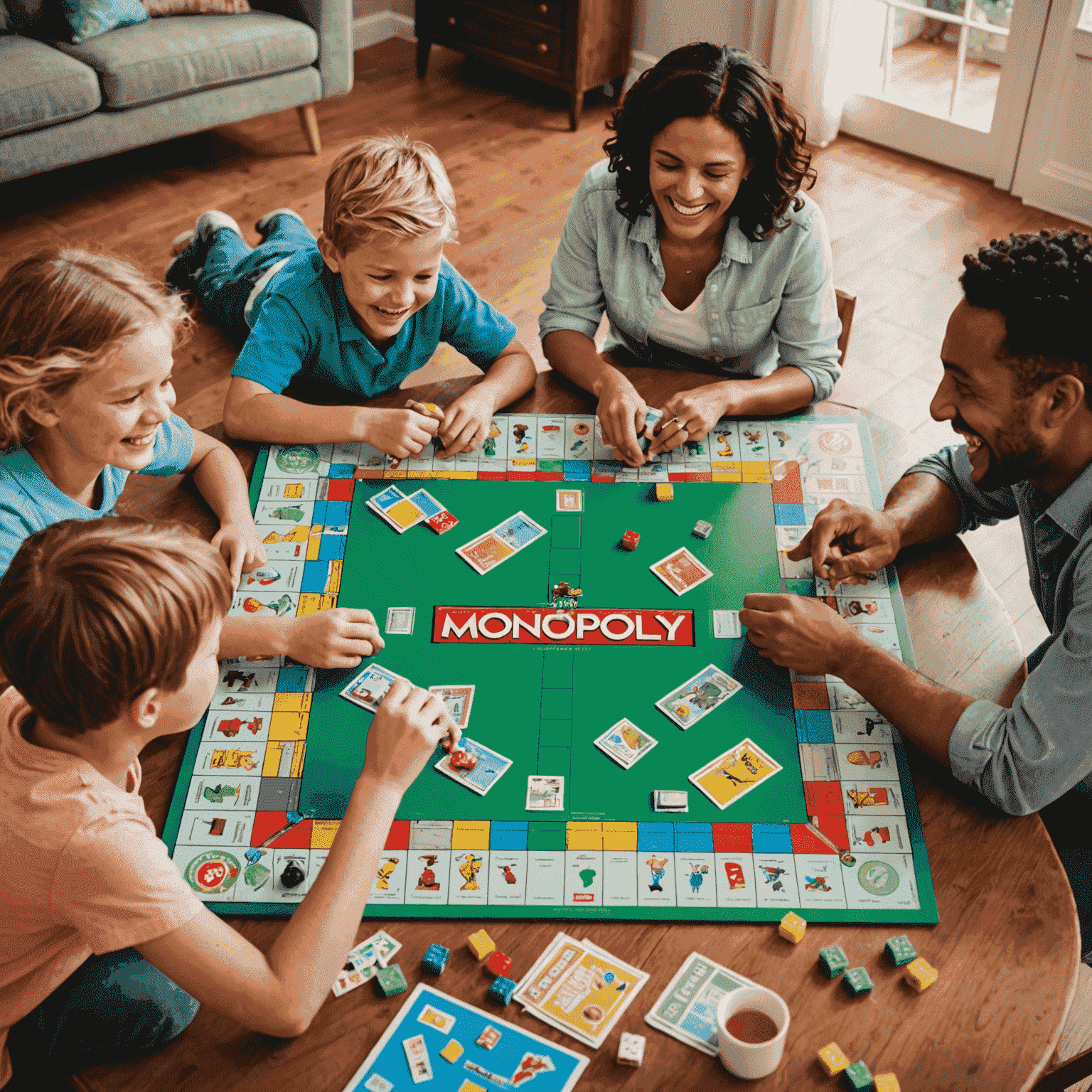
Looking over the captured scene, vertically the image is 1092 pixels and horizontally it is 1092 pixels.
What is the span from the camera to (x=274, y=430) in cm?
174

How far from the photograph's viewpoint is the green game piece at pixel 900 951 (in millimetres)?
1150

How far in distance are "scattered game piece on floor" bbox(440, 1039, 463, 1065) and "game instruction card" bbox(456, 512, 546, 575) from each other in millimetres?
638

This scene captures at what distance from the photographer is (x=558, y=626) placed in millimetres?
1477

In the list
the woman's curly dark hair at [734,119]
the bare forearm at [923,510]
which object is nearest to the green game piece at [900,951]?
the bare forearm at [923,510]

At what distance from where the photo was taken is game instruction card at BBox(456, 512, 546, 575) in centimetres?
156

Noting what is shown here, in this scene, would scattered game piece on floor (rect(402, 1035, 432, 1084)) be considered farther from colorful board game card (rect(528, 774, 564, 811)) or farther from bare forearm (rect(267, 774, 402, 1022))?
colorful board game card (rect(528, 774, 564, 811))

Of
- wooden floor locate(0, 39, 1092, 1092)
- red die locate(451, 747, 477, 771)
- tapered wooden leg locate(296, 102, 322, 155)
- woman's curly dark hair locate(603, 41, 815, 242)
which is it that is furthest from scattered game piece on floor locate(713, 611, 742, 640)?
tapered wooden leg locate(296, 102, 322, 155)

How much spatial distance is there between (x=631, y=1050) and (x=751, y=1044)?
12cm

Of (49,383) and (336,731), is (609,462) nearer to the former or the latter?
(336,731)

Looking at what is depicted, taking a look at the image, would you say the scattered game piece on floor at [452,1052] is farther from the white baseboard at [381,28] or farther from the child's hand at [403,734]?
the white baseboard at [381,28]

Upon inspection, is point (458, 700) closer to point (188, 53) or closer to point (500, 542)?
point (500, 542)

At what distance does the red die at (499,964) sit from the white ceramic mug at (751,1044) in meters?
0.22

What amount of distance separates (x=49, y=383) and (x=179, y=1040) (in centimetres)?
83

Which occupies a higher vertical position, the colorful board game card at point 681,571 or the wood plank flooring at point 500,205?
Result: the colorful board game card at point 681,571
